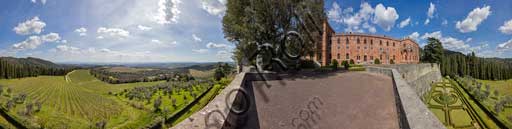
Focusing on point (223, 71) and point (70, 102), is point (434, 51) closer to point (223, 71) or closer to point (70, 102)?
point (223, 71)

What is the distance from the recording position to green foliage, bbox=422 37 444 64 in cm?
5100

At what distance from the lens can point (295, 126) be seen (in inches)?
172

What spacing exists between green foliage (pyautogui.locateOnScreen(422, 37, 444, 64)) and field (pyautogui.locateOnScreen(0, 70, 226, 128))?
206 feet

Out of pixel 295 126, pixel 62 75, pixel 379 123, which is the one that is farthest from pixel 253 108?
pixel 62 75

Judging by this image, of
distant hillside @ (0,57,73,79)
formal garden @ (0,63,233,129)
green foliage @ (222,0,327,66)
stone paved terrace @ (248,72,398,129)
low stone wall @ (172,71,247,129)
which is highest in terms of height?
green foliage @ (222,0,327,66)

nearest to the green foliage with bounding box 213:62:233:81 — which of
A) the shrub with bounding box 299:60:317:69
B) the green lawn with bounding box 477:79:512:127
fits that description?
the shrub with bounding box 299:60:317:69

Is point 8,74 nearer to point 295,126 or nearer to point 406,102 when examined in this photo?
point 295,126

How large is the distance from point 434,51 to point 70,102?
75756 millimetres

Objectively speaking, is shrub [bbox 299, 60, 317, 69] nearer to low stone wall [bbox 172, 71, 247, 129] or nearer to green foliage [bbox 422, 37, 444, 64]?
low stone wall [bbox 172, 71, 247, 129]

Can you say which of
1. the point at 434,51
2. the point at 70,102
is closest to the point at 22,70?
the point at 70,102

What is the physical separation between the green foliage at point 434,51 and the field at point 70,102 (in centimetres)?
6266

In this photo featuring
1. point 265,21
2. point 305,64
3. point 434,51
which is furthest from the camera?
point 434,51

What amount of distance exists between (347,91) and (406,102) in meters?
3.17

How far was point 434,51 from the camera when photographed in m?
52.2
